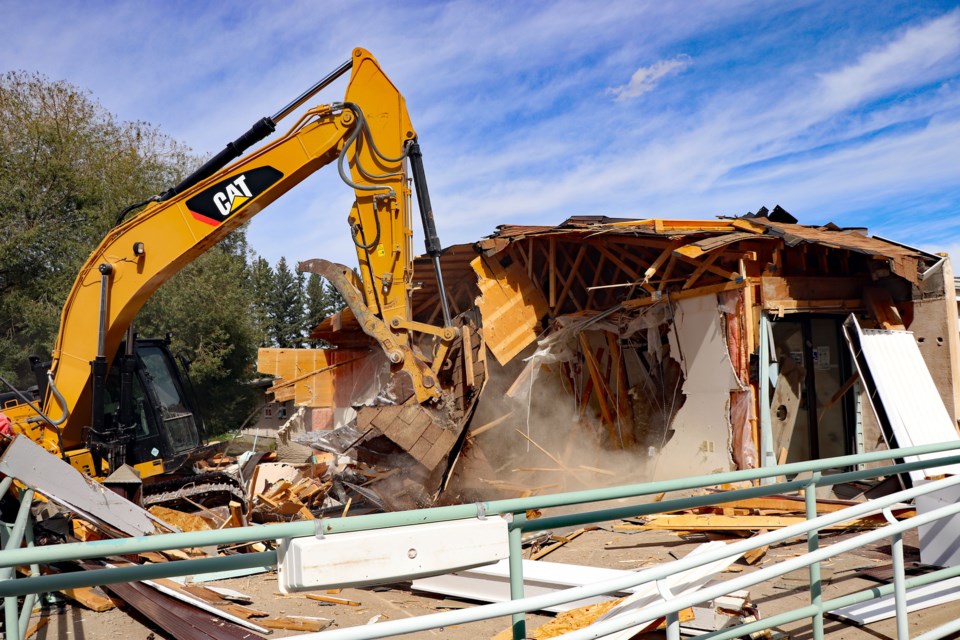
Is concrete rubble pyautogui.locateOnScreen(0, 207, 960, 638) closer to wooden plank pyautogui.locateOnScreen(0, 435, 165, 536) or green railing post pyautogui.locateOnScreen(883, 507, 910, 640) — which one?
wooden plank pyautogui.locateOnScreen(0, 435, 165, 536)

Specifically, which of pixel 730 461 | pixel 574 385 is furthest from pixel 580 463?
pixel 730 461

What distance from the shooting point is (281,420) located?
38031 mm

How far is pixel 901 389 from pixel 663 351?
3.47 metres

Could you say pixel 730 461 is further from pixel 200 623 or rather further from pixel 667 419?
pixel 200 623

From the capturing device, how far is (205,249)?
9289 mm

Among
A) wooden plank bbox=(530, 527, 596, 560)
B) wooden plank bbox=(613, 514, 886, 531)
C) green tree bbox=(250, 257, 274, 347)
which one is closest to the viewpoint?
wooden plank bbox=(613, 514, 886, 531)

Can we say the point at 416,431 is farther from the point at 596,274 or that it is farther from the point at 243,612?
the point at 596,274

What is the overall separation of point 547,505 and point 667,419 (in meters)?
9.34

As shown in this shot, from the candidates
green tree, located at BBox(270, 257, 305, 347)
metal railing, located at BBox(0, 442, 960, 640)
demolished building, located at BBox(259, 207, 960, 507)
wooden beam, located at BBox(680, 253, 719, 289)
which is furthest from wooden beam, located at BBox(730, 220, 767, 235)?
green tree, located at BBox(270, 257, 305, 347)

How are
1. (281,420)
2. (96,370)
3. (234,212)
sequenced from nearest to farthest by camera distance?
(96,370), (234,212), (281,420)

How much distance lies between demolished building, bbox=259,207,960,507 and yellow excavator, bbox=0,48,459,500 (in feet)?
4.59

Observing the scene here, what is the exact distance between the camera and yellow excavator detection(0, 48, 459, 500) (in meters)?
8.55

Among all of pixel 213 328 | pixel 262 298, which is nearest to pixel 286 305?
pixel 262 298

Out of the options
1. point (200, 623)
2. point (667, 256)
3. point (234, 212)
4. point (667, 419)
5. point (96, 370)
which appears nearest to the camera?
point (200, 623)
